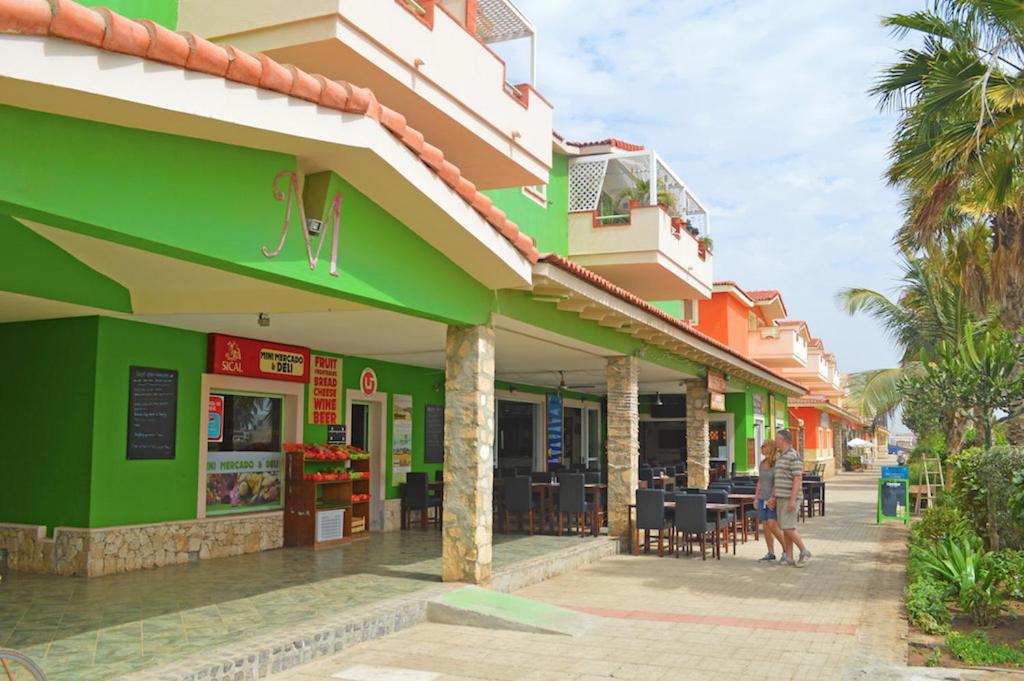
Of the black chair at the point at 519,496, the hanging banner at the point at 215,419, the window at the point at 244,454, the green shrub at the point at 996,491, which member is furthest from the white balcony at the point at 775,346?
the hanging banner at the point at 215,419

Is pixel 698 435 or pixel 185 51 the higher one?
pixel 185 51

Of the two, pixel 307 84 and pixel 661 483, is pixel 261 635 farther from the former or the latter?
pixel 661 483

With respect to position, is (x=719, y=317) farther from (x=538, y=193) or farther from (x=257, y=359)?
(x=257, y=359)

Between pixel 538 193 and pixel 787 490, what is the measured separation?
8409mm

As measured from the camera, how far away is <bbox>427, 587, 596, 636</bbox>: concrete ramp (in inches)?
306

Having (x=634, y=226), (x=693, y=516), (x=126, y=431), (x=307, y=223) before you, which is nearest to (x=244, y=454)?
(x=126, y=431)

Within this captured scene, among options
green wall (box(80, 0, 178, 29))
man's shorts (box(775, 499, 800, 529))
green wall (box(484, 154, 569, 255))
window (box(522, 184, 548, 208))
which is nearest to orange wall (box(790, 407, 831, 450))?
green wall (box(484, 154, 569, 255))

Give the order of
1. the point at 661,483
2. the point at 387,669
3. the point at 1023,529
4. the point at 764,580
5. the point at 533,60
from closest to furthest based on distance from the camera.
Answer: the point at 387,669 < the point at 1023,529 < the point at 764,580 < the point at 533,60 < the point at 661,483

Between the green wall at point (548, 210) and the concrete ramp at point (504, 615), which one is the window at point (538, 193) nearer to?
the green wall at point (548, 210)

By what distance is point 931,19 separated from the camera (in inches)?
453

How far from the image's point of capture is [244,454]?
458 inches

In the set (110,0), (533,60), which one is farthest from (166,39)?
(533,60)

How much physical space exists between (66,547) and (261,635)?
3.94 metres

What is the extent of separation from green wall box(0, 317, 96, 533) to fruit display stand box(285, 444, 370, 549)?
3.16 m
